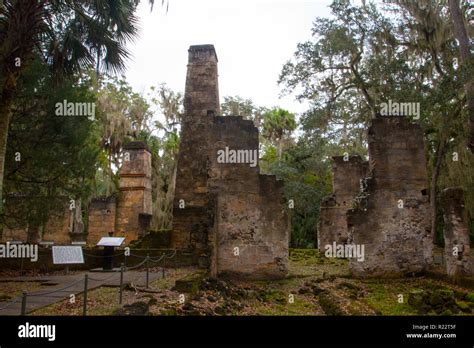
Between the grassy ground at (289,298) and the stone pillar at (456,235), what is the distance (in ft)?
1.95

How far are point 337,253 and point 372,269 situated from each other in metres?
5.13

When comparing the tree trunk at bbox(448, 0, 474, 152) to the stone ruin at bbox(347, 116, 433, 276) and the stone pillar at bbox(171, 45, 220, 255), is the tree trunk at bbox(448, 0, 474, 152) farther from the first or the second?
the stone pillar at bbox(171, 45, 220, 255)

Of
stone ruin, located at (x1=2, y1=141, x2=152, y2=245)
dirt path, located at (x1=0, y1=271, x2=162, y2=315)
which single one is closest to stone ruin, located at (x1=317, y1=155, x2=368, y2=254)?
stone ruin, located at (x1=2, y1=141, x2=152, y2=245)

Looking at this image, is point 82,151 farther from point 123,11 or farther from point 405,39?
point 405,39

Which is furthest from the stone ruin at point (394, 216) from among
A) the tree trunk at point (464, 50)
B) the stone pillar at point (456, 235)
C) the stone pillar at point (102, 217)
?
the stone pillar at point (102, 217)

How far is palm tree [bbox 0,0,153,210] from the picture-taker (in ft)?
30.2

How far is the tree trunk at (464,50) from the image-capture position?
1675 centimetres

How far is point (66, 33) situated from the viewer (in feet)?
37.0

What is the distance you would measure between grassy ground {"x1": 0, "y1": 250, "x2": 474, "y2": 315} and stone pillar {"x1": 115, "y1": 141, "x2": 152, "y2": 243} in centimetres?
664

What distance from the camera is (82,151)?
13.9 metres

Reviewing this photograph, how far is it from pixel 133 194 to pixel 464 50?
15194mm

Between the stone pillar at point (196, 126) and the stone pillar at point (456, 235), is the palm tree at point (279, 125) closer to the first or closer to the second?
the stone pillar at point (196, 126)

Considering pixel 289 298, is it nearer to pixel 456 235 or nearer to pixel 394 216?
pixel 394 216

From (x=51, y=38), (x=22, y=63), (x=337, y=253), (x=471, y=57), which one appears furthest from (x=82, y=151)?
(x=471, y=57)
